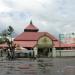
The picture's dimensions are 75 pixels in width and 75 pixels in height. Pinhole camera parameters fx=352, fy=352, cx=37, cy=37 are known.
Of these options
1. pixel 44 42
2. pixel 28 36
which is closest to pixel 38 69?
pixel 44 42

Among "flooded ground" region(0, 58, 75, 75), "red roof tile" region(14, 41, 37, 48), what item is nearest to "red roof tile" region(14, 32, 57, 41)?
"red roof tile" region(14, 41, 37, 48)

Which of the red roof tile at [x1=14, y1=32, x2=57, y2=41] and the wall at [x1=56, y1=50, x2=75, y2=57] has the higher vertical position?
the red roof tile at [x1=14, y1=32, x2=57, y2=41]

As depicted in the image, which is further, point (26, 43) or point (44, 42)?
point (26, 43)

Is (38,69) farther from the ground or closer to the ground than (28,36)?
closer to the ground

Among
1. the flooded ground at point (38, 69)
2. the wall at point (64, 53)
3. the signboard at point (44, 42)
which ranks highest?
the signboard at point (44, 42)

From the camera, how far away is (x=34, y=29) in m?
117

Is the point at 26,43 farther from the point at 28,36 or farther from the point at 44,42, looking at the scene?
the point at 44,42

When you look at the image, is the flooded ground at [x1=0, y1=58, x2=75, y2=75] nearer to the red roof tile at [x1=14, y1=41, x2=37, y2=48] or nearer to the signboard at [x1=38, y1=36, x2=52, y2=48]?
the signboard at [x1=38, y1=36, x2=52, y2=48]

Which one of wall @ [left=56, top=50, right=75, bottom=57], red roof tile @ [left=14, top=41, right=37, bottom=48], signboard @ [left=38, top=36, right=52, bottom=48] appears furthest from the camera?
red roof tile @ [left=14, top=41, right=37, bottom=48]

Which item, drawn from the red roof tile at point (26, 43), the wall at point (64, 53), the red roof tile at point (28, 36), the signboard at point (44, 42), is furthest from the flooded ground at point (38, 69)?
the red roof tile at point (28, 36)

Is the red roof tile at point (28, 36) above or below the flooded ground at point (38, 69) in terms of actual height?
above

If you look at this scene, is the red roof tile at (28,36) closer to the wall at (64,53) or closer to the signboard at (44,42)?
the signboard at (44,42)

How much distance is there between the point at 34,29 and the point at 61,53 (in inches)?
1033

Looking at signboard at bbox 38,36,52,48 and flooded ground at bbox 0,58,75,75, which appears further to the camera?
signboard at bbox 38,36,52,48
